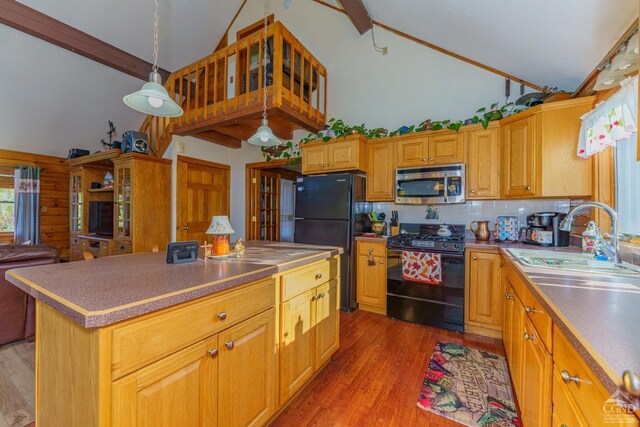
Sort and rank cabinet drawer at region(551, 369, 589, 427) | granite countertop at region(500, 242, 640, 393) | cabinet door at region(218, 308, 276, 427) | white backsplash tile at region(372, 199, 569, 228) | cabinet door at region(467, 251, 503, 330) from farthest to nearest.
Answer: white backsplash tile at region(372, 199, 569, 228) → cabinet door at region(467, 251, 503, 330) → cabinet door at region(218, 308, 276, 427) → cabinet drawer at region(551, 369, 589, 427) → granite countertop at region(500, 242, 640, 393)

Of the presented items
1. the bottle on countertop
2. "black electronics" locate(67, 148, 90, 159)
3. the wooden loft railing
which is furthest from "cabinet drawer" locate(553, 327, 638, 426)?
"black electronics" locate(67, 148, 90, 159)

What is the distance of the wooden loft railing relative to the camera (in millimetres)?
2984

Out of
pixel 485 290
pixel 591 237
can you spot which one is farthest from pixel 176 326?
pixel 485 290

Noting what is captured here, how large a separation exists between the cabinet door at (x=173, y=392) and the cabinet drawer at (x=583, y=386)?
3.84 feet

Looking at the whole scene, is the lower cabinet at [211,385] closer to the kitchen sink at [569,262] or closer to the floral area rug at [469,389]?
the floral area rug at [469,389]

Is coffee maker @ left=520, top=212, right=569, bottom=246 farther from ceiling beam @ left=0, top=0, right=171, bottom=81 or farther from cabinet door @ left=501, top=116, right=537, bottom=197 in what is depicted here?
ceiling beam @ left=0, top=0, right=171, bottom=81

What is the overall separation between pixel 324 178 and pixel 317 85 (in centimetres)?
138

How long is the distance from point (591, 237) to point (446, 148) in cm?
150

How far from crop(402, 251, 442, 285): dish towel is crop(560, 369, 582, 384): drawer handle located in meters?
1.85

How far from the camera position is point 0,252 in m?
2.17

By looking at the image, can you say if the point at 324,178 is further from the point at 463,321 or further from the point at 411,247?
the point at 463,321

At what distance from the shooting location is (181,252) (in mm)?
1461

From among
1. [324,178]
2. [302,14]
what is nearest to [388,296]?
[324,178]

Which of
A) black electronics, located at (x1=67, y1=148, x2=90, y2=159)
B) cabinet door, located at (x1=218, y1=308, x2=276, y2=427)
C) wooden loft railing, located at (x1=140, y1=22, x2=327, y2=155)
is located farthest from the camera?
black electronics, located at (x1=67, y1=148, x2=90, y2=159)
